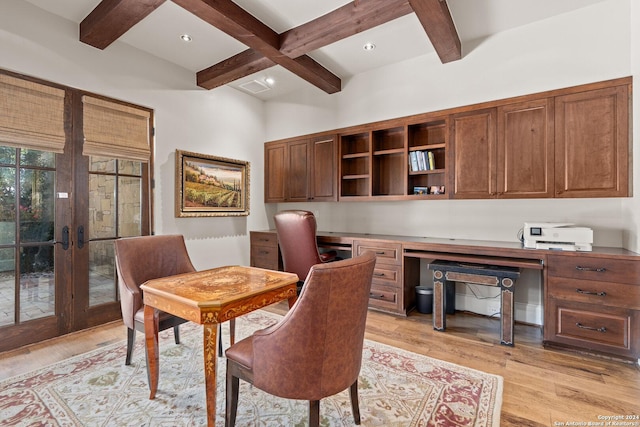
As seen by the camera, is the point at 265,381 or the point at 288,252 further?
the point at 288,252

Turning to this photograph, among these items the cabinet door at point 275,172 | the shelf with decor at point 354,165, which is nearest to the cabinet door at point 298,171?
the cabinet door at point 275,172

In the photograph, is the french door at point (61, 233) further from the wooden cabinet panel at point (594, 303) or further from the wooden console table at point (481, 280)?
the wooden cabinet panel at point (594, 303)

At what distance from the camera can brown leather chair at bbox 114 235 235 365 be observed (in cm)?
214

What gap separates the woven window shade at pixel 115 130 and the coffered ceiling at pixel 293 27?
62 centimetres

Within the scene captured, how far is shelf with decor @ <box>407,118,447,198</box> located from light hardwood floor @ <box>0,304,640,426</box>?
147 cm

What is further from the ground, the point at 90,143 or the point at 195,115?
the point at 195,115

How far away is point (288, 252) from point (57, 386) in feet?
7.04

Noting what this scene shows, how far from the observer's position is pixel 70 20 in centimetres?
287

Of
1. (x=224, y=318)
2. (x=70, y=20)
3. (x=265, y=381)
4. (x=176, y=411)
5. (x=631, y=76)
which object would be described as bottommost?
(x=176, y=411)

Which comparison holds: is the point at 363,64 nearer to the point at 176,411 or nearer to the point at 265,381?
the point at 265,381

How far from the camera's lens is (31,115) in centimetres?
264

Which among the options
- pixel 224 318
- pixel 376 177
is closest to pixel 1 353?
pixel 224 318

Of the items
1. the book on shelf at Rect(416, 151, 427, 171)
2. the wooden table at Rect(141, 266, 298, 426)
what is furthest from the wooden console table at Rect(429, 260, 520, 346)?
the wooden table at Rect(141, 266, 298, 426)

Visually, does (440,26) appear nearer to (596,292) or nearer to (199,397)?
(596,292)
